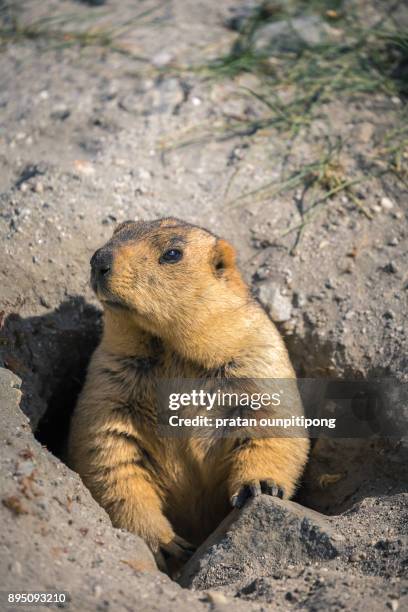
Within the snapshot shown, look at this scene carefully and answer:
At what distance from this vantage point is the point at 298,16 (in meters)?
7.79

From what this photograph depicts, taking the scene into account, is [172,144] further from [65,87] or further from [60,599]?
[60,599]

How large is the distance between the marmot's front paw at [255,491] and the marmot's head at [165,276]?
1.04 m

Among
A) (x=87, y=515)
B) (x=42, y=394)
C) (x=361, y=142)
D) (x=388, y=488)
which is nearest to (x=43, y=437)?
(x=42, y=394)

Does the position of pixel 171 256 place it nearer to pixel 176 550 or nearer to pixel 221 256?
pixel 221 256

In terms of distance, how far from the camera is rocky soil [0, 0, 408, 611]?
3.73 meters

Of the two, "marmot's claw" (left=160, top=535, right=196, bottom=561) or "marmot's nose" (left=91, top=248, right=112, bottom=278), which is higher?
"marmot's nose" (left=91, top=248, right=112, bottom=278)

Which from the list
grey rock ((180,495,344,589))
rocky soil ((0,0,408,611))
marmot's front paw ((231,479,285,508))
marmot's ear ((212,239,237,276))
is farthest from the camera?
marmot's ear ((212,239,237,276))

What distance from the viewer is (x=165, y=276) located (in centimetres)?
445

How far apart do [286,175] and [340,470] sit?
2.55 metres

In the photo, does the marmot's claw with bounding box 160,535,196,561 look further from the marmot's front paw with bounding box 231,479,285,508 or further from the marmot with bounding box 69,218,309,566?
the marmot's front paw with bounding box 231,479,285,508

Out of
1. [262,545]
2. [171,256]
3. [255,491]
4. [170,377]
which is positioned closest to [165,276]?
[171,256]

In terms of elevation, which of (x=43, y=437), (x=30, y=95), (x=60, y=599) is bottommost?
(x=43, y=437)

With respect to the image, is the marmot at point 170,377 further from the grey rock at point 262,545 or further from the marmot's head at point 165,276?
the grey rock at point 262,545

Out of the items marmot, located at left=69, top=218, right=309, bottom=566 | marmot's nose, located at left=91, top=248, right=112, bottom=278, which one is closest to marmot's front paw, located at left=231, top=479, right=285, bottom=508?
marmot, located at left=69, top=218, right=309, bottom=566
